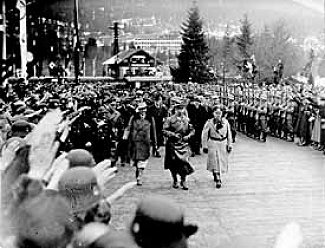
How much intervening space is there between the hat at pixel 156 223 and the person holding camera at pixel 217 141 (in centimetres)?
862

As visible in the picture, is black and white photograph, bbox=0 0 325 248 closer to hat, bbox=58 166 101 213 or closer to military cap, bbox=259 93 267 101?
hat, bbox=58 166 101 213

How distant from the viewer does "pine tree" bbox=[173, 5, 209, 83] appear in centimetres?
4178

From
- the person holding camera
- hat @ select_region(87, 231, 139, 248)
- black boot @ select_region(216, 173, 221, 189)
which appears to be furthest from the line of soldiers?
hat @ select_region(87, 231, 139, 248)

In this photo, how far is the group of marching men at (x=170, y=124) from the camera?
11211 mm

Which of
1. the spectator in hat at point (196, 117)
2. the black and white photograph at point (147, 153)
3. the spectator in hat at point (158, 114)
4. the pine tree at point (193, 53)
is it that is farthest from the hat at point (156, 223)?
the pine tree at point (193, 53)

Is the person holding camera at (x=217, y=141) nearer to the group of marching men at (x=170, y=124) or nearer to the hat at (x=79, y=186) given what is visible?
the group of marching men at (x=170, y=124)

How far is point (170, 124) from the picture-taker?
1126cm

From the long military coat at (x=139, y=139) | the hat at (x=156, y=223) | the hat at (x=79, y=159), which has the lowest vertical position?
the long military coat at (x=139, y=139)

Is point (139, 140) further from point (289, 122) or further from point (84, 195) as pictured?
point (289, 122)

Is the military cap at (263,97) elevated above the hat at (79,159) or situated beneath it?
situated beneath

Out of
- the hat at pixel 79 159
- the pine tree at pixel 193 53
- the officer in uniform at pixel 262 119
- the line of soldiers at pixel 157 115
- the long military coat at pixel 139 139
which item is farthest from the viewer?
the pine tree at pixel 193 53

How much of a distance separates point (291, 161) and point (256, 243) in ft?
40.4

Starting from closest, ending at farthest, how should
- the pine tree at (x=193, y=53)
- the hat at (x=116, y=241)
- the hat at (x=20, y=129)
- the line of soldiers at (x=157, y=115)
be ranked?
the hat at (x=116, y=241), the hat at (x=20, y=129), the line of soldiers at (x=157, y=115), the pine tree at (x=193, y=53)

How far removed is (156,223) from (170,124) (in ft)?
28.8
